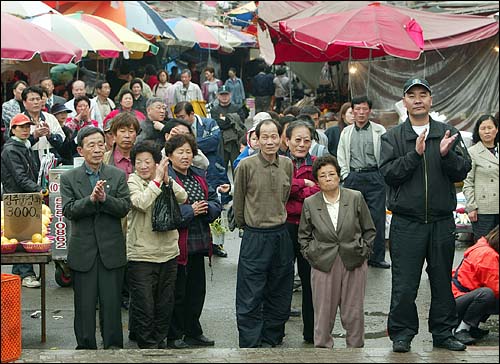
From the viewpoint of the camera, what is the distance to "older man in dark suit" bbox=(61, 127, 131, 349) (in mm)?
7410

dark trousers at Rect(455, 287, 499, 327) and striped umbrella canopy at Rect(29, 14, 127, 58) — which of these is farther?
striped umbrella canopy at Rect(29, 14, 127, 58)

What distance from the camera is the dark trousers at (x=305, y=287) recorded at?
8336 millimetres

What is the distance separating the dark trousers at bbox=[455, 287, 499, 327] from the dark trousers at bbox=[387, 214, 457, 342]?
0.71 meters

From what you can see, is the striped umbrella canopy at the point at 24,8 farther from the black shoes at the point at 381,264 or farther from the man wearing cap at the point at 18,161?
the black shoes at the point at 381,264

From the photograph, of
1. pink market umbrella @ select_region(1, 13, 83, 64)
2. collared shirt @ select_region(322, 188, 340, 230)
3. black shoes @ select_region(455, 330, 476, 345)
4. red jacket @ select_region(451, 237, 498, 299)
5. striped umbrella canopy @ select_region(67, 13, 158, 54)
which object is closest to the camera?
collared shirt @ select_region(322, 188, 340, 230)

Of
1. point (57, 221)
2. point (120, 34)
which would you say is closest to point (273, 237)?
point (57, 221)

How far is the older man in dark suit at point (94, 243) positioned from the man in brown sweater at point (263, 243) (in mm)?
1049

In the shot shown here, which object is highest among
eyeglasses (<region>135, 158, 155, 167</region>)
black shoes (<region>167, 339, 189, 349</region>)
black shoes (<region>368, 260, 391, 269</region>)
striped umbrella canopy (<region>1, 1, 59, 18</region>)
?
striped umbrella canopy (<region>1, 1, 59, 18</region>)

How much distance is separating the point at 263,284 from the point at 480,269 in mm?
1927

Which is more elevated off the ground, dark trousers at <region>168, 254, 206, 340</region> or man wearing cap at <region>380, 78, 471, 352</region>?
man wearing cap at <region>380, 78, 471, 352</region>

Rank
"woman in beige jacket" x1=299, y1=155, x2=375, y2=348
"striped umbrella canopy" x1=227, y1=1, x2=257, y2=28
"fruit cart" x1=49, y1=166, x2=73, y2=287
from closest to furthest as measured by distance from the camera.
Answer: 1. "woman in beige jacket" x1=299, y1=155, x2=375, y2=348
2. "fruit cart" x1=49, y1=166, x2=73, y2=287
3. "striped umbrella canopy" x1=227, y1=1, x2=257, y2=28

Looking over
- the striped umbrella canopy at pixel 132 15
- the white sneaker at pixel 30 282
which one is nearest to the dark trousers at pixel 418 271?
the white sneaker at pixel 30 282

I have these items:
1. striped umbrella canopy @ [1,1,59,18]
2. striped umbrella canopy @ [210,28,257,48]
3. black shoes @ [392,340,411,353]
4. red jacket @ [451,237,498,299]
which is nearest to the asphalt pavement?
black shoes @ [392,340,411,353]

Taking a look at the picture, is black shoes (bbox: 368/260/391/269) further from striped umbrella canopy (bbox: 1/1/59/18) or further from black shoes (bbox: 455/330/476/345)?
striped umbrella canopy (bbox: 1/1/59/18)
